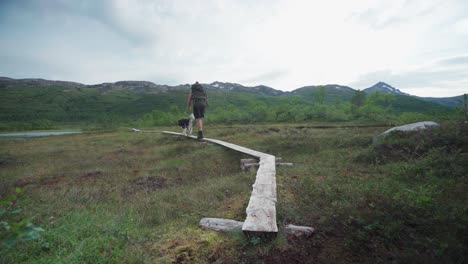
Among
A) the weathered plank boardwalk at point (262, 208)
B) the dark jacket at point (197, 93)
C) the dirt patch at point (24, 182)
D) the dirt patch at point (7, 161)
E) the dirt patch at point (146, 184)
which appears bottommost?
the dirt patch at point (7, 161)

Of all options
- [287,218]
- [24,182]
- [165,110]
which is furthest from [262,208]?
[165,110]

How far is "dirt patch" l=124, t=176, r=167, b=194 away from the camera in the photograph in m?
6.32

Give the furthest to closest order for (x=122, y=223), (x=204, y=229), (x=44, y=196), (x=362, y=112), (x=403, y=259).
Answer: (x=362, y=112)
(x=44, y=196)
(x=122, y=223)
(x=204, y=229)
(x=403, y=259)

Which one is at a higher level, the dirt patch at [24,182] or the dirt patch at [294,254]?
the dirt patch at [294,254]

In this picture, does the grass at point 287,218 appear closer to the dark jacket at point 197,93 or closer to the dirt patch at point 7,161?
the dirt patch at point 7,161

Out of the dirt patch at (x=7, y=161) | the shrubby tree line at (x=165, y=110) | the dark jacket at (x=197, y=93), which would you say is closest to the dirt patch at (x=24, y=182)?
the dirt patch at (x=7, y=161)

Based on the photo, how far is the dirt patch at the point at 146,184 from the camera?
6316 millimetres

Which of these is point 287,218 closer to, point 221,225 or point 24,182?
point 221,225

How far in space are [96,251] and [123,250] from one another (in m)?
0.26

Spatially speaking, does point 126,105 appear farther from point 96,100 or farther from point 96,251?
point 96,251

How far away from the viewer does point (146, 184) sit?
6828 millimetres

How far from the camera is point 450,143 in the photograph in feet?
20.1

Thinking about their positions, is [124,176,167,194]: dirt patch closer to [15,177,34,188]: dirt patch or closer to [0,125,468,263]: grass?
[0,125,468,263]: grass

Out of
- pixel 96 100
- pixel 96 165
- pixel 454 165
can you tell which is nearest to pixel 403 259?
pixel 454 165
